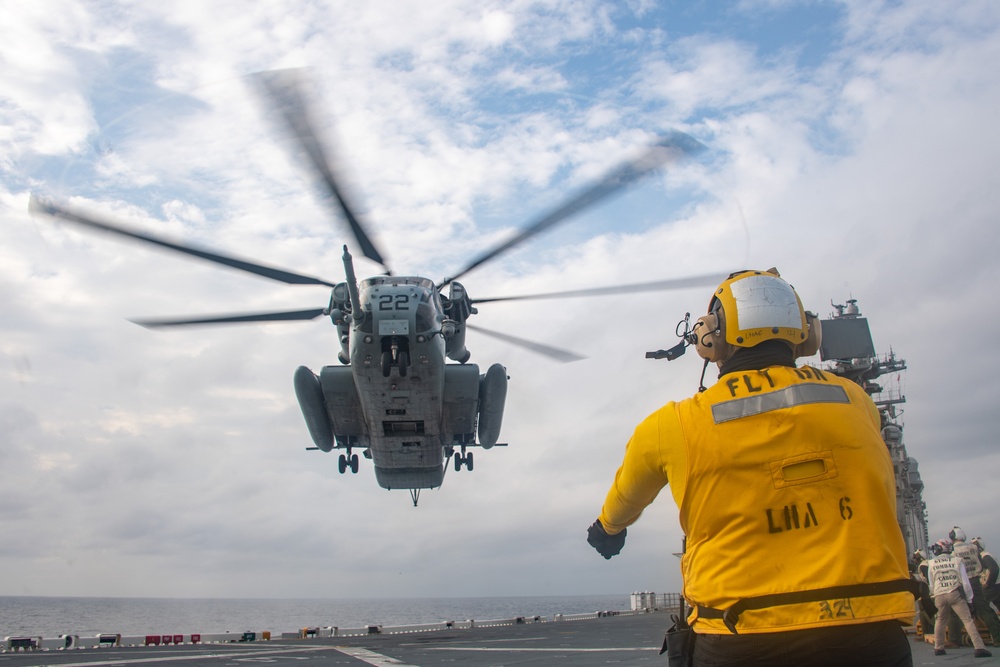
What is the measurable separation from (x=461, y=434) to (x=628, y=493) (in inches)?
651

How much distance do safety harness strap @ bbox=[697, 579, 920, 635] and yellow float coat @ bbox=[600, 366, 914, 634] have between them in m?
0.01

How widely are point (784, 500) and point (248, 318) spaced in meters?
15.2

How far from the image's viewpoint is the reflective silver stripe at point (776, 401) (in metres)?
2.79

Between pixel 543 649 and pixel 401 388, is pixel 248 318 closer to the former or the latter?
pixel 401 388

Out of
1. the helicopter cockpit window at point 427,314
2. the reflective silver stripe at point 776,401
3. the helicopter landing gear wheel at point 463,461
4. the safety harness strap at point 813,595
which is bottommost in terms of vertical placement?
the safety harness strap at point 813,595

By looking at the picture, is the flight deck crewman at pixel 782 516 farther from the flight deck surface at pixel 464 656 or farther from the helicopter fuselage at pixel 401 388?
the helicopter fuselage at pixel 401 388

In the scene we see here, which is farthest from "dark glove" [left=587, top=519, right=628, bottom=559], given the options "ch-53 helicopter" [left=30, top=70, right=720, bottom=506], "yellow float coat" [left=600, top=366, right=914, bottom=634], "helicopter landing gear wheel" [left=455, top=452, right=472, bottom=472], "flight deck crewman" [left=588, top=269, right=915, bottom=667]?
"helicopter landing gear wheel" [left=455, top=452, right=472, bottom=472]

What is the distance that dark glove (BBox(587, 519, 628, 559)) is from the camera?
10.8 ft

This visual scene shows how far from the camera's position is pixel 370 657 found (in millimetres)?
16344

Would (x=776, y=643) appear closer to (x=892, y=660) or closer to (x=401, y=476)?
(x=892, y=660)

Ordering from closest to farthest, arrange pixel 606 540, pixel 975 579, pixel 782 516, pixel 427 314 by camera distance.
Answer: pixel 782 516
pixel 606 540
pixel 975 579
pixel 427 314

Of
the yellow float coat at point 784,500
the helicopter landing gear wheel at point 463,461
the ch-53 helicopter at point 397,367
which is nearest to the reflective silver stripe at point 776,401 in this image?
the yellow float coat at point 784,500

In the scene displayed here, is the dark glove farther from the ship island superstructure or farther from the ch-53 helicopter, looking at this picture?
the ship island superstructure

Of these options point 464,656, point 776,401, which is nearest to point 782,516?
point 776,401
